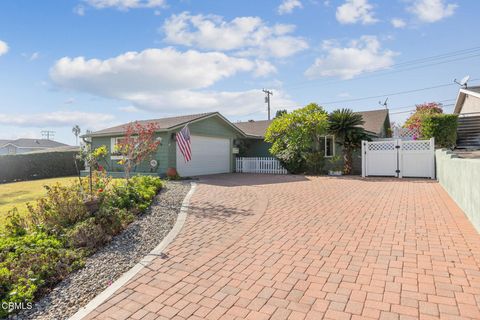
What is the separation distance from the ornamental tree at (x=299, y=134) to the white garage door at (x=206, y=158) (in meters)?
3.34

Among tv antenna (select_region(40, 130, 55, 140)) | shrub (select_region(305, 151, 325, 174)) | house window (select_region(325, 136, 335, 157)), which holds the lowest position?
shrub (select_region(305, 151, 325, 174))

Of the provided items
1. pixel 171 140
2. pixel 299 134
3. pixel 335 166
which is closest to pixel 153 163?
pixel 171 140

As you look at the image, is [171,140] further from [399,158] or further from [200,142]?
[399,158]

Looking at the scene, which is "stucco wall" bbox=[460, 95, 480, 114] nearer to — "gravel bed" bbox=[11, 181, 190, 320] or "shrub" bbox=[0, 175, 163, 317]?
"gravel bed" bbox=[11, 181, 190, 320]

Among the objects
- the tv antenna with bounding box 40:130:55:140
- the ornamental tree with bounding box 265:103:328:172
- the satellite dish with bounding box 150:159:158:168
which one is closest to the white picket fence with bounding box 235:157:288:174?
the ornamental tree with bounding box 265:103:328:172

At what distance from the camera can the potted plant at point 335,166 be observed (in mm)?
16227

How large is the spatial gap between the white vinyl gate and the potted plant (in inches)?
62.9

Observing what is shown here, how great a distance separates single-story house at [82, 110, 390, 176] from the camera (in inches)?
578

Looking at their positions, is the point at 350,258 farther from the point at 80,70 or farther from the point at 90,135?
the point at 90,135

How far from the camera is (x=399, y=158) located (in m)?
14.1

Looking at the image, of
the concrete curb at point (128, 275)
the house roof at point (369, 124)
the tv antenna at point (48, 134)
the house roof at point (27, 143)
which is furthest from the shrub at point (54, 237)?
the tv antenna at point (48, 134)

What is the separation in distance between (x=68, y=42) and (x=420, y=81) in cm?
3122

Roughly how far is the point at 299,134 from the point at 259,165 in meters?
3.91

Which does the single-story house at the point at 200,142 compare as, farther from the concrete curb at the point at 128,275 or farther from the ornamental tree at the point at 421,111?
the concrete curb at the point at 128,275
